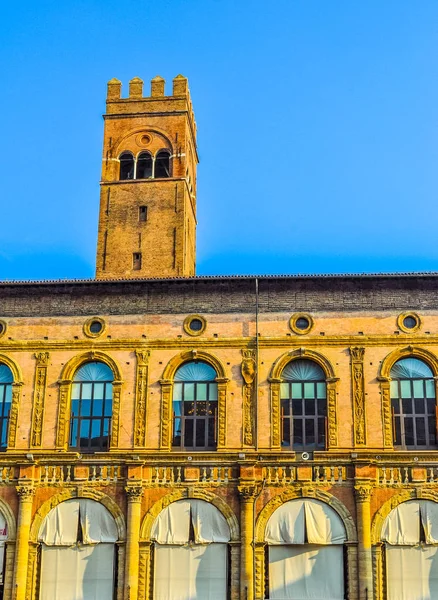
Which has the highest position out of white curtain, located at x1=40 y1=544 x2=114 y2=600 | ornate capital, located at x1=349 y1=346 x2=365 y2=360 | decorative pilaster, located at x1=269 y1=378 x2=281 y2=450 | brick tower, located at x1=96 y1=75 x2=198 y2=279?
brick tower, located at x1=96 y1=75 x2=198 y2=279

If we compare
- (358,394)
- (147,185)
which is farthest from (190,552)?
(147,185)

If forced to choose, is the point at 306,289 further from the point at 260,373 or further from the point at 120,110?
the point at 120,110

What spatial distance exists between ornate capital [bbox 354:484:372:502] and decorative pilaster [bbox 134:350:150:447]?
10.0 m

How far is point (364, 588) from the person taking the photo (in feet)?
110

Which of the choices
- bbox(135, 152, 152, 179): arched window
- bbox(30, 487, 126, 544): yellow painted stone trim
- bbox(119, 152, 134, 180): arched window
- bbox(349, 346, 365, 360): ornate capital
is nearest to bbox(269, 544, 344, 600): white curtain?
bbox(30, 487, 126, 544): yellow painted stone trim

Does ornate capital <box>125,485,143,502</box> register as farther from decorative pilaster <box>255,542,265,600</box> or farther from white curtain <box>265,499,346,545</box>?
white curtain <box>265,499,346,545</box>

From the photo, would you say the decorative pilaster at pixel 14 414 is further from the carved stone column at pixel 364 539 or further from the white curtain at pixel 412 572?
the white curtain at pixel 412 572

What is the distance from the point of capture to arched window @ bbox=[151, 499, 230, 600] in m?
34.6

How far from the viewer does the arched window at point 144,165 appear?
57969 mm

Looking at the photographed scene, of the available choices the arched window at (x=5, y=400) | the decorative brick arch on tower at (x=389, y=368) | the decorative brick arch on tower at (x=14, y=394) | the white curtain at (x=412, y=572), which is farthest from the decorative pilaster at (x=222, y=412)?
the arched window at (x=5, y=400)

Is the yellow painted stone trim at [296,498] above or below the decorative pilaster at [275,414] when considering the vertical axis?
below

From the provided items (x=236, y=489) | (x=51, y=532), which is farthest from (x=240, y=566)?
(x=51, y=532)

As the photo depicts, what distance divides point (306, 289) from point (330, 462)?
29.6ft

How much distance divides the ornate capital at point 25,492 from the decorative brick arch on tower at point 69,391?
3794mm
